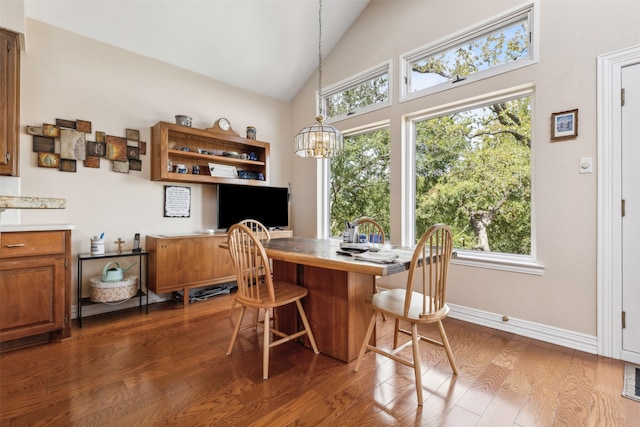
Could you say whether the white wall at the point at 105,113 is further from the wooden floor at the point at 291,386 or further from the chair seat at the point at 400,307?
the chair seat at the point at 400,307

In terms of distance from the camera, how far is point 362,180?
154 inches

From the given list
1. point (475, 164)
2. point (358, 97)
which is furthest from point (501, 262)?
point (358, 97)

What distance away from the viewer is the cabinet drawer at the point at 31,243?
7.07 feet

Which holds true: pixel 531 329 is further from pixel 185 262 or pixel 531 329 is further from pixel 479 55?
pixel 185 262

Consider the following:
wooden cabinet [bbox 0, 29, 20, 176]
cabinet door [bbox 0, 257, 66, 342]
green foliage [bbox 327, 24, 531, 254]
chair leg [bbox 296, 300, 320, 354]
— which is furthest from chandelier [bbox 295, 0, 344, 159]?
wooden cabinet [bbox 0, 29, 20, 176]

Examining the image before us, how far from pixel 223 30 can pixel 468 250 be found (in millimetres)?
3561

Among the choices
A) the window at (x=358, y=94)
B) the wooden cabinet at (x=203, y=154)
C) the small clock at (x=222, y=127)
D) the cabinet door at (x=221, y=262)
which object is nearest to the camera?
the wooden cabinet at (x=203, y=154)

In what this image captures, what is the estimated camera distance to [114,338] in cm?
241

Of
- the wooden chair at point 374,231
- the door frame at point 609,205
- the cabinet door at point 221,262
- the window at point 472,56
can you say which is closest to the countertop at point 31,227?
the cabinet door at point 221,262

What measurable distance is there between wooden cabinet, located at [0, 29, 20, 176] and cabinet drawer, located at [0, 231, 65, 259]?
0.59m

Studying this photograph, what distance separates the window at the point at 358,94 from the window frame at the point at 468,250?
525 mm

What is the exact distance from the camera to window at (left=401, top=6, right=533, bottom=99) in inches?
101

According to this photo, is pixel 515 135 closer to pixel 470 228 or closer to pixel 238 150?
pixel 470 228

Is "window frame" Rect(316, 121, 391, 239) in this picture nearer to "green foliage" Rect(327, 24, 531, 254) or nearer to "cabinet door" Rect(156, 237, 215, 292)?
"green foliage" Rect(327, 24, 531, 254)
